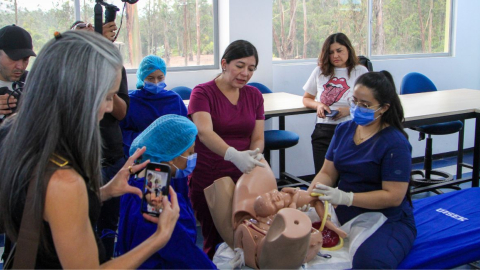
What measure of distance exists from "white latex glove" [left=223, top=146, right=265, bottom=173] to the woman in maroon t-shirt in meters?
0.13

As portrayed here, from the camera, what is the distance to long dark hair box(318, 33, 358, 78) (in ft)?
10.5

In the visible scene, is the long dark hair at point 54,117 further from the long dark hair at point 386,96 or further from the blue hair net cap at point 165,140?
the long dark hair at point 386,96

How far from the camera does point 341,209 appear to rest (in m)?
2.10

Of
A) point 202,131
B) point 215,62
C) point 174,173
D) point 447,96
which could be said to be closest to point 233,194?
point 174,173

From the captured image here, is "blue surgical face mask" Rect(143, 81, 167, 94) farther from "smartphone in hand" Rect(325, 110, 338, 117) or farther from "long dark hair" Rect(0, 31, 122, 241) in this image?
"long dark hair" Rect(0, 31, 122, 241)

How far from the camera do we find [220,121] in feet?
7.93

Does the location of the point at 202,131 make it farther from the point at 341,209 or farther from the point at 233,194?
the point at 341,209

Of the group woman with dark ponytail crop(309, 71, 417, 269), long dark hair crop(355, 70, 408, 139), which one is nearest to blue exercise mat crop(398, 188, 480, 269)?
woman with dark ponytail crop(309, 71, 417, 269)

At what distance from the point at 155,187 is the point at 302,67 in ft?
10.9

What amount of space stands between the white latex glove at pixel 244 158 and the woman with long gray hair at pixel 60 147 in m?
0.99

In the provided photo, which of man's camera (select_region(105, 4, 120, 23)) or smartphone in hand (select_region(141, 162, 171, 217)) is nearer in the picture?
smartphone in hand (select_region(141, 162, 171, 217))

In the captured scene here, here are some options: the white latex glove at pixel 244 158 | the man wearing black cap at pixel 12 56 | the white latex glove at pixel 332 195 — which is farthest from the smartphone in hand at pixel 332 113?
the man wearing black cap at pixel 12 56

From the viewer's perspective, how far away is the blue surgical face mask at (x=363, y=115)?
2.04 metres

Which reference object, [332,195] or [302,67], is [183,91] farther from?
[332,195]
